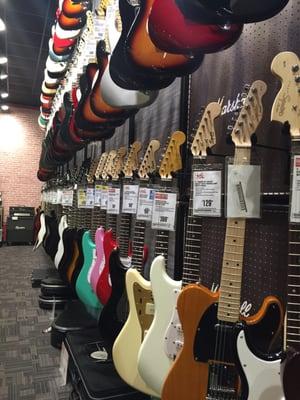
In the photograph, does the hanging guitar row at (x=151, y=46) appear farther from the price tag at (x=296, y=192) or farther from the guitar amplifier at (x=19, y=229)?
the guitar amplifier at (x=19, y=229)

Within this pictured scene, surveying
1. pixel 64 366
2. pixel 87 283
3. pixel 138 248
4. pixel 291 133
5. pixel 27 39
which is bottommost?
pixel 64 366

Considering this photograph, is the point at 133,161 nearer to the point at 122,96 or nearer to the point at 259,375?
the point at 122,96

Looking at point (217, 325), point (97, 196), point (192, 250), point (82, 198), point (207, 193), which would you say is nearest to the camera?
point (217, 325)

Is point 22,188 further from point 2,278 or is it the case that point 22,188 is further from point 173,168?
point 173,168

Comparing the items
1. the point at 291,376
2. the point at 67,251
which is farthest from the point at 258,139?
the point at 67,251

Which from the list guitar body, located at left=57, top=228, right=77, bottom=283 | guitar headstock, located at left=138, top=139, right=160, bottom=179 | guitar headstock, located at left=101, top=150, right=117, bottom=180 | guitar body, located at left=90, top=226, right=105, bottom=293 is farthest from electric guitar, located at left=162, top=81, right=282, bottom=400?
guitar body, located at left=57, top=228, right=77, bottom=283

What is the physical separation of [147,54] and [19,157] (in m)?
9.06

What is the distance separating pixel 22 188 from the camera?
371 inches

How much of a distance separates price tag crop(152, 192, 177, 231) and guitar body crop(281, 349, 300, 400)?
0.71m

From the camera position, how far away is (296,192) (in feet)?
2.70

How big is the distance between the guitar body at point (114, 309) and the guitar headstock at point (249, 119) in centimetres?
81

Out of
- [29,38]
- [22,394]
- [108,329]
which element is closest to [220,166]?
[108,329]

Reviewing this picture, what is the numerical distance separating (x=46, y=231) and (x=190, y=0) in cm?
423

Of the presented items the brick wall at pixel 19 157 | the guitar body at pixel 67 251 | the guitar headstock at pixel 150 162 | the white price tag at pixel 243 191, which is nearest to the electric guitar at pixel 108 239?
the guitar headstock at pixel 150 162
